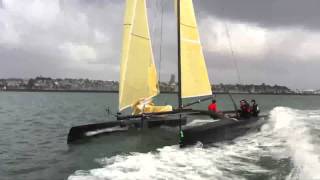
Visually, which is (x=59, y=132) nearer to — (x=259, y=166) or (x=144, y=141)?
(x=144, y=141)

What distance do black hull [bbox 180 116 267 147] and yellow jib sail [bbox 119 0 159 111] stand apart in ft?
16.7

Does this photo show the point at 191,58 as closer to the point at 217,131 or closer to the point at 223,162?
the point at 217,131

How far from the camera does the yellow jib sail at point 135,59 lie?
21859mm

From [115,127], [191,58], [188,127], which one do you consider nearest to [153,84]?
[115,127]

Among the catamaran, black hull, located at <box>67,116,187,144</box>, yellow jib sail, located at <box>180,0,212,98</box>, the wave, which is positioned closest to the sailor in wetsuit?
the catamaran

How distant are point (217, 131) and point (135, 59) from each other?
23.1ft

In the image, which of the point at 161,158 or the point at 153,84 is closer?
the point at 161,158

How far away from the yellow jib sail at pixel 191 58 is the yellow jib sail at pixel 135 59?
11.6 feet

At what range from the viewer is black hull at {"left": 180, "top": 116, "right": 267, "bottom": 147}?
15.8 meters

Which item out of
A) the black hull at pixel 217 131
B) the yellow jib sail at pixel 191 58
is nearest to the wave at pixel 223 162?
the black hull at pixel 217 131

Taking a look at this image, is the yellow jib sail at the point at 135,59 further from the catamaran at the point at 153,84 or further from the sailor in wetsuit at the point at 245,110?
the sailor in wetsuit at the point at 245,110

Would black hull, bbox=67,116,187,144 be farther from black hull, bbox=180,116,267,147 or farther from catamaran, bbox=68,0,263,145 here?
black hull, bbox=180,116,267,147

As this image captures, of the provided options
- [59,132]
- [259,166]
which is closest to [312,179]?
[259,166]

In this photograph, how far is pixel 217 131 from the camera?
17.1 m
